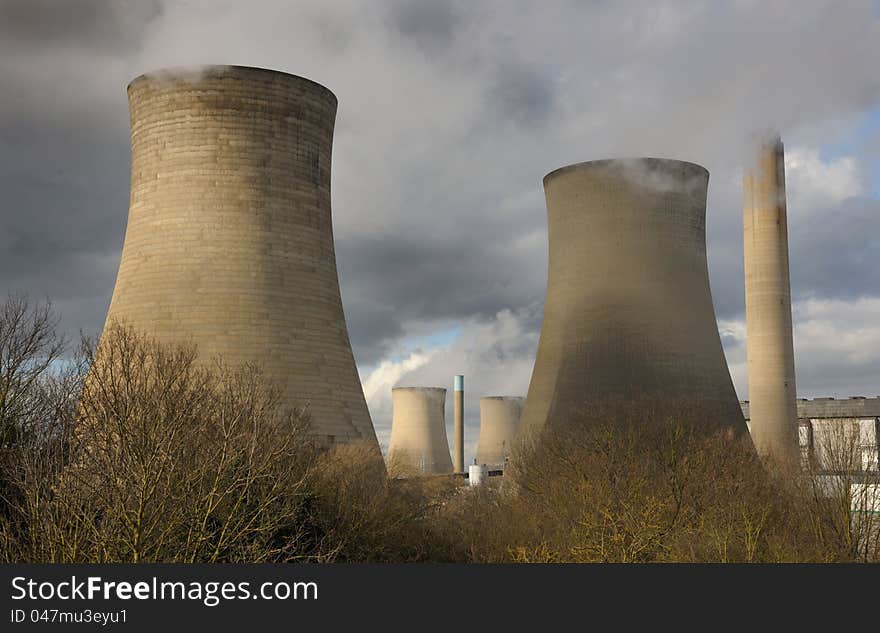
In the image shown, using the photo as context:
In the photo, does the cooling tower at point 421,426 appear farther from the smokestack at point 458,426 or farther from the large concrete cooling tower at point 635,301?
the large concrete cooling tower at point 635,301

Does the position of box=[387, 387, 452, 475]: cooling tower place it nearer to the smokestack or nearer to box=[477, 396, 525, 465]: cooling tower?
box=[477, 396, 525, 465]: cooling tower

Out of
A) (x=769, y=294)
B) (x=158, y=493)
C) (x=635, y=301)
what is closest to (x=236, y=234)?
(x=158, y=493)

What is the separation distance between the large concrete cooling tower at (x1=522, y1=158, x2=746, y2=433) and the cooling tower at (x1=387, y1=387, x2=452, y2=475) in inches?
929

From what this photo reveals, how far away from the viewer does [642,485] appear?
16484 millimetres

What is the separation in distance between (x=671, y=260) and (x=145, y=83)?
1128 cm

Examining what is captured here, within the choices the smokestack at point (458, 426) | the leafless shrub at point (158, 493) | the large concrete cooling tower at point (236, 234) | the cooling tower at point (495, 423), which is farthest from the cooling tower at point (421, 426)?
the leafless shrub at point (158, 493)

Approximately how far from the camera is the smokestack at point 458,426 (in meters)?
57.2

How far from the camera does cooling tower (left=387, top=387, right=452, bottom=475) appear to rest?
154 feet

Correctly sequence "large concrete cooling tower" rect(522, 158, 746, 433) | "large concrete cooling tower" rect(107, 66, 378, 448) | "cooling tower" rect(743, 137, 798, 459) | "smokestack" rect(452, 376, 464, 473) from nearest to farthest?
"large concrete cooling tower" rect(107, 66, 378, 448) < "large concrete cooling tower" rect(522, 158, 746, 433) < "cooling tower" rect(743, 137, 798, 459) < "smokestack" rect(452, 376, 464, 473)

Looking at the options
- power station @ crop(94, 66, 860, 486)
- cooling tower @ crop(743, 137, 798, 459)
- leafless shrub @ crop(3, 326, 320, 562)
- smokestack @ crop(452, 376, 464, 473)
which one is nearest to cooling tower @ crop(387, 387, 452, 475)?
smokestack @ crop(452, 376, 464, 473)

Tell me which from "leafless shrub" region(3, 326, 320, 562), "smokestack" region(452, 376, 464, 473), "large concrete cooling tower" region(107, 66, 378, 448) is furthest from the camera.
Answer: "smokestack" region(452, 376, 464, 473)

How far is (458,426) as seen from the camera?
59688mm

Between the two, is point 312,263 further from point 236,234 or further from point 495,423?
point 495,423

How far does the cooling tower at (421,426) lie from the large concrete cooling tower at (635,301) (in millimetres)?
23600
